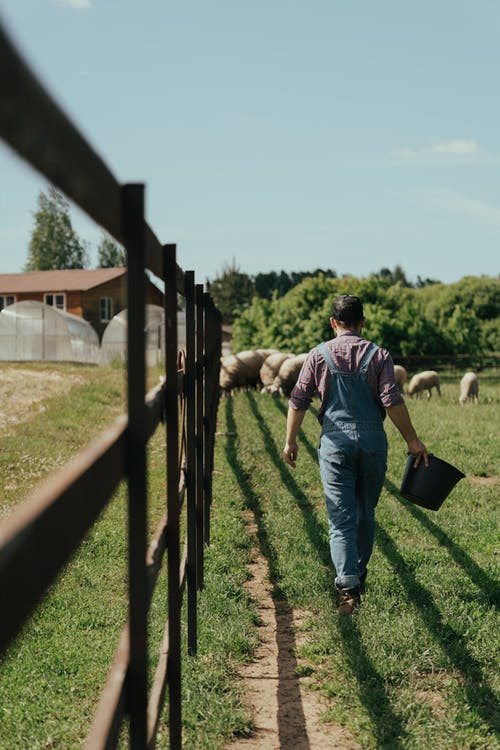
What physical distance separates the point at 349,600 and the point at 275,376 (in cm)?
1919

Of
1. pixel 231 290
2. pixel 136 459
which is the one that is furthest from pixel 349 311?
pixel 231 290

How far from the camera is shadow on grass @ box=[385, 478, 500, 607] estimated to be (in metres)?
5.69

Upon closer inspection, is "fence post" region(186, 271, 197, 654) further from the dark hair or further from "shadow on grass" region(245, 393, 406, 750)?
the dark hair

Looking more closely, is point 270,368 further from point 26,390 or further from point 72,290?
point 72,290

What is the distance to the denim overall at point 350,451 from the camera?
5.48 m

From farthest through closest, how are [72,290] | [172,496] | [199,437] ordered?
[72,290] < [199,437] < [172,496]

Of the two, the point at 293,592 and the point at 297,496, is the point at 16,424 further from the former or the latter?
the point at 293,592

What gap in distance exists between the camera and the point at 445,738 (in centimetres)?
374

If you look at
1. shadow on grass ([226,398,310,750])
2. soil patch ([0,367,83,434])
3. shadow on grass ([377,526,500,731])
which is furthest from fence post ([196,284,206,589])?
soil patch ([0,367,83,434])

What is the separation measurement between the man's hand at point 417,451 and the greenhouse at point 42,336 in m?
30.3

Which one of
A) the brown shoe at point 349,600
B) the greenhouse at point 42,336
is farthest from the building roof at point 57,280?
the brown shoe at point 349,600

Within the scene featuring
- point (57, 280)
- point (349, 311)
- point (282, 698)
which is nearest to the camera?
point (282, 698)

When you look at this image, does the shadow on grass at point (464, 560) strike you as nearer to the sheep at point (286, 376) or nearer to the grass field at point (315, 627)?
the grass field at point (315, 627)

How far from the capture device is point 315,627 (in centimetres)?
509
